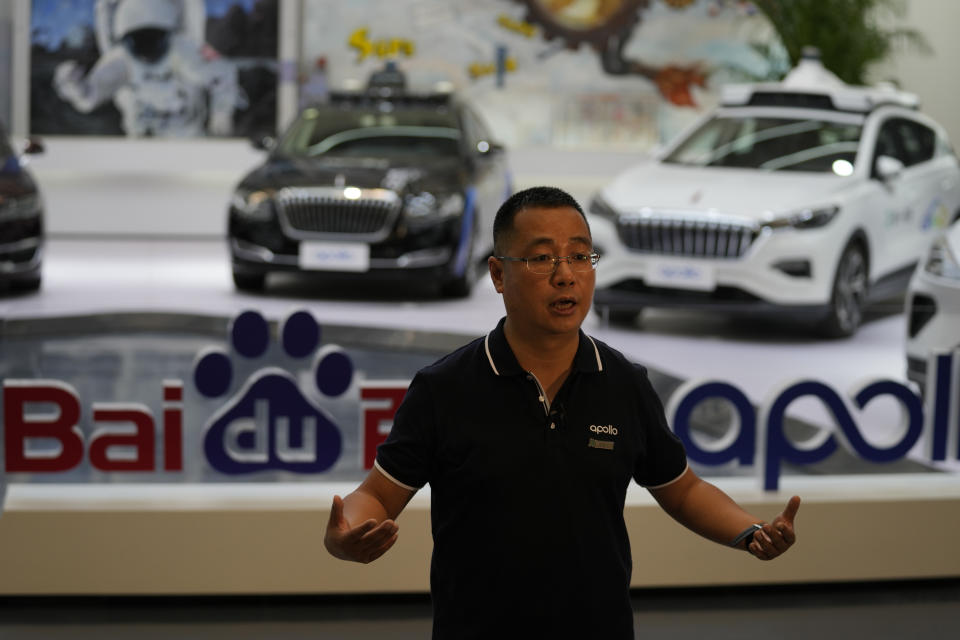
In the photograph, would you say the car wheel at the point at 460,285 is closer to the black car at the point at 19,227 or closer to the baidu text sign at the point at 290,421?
Result: the black car at the point at 19,227

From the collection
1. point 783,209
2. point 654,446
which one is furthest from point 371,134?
point 654,446

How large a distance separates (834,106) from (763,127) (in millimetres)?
423

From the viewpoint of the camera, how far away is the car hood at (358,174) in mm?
9125

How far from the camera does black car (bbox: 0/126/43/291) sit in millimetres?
8805

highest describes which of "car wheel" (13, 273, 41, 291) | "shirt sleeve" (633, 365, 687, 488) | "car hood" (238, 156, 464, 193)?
"car hood" (238, 156, 464, 193)

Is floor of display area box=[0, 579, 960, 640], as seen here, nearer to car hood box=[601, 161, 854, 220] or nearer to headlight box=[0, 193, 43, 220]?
car hood box=[601, 161, 854, 220]

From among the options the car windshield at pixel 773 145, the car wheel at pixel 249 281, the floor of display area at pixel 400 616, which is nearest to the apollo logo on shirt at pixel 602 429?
the floor of display area at pixel 400 616

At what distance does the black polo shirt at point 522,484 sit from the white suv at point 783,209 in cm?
548

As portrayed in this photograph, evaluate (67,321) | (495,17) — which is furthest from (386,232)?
(495,17)

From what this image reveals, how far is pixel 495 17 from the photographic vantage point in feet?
48.0

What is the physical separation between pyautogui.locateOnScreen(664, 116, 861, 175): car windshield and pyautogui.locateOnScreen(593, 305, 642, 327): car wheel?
3.95 feet

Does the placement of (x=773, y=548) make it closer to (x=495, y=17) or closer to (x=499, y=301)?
(x=499, y=301)

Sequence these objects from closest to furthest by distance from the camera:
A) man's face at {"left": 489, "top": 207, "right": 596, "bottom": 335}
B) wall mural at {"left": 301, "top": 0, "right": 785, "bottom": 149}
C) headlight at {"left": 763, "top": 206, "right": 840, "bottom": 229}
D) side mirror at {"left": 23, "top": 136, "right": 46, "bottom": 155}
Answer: man's face at {"left": 489, "top": 207, "right": 596, "bottom": 335}
headlight at {"left": 763, "top": 206, "right": 840, "bottom": 229}
side mirror at {"left": 23, "top": 136, "right": 46, "bottom": 155}
wall mural at {"left": 301, "top": 0, "right": 785, "bottom": 149}

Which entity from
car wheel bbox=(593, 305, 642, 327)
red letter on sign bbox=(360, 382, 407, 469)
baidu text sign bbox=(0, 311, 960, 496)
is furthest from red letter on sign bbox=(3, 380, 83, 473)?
car wheel bbox=(593, 305, 642, 327)
